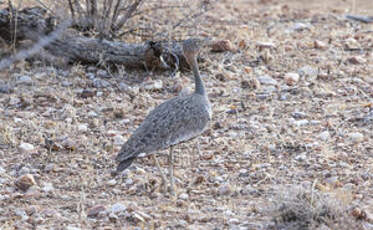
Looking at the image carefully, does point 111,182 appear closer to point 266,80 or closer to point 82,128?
point 82,128

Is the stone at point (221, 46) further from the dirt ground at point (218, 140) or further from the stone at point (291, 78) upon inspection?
the stone at point (291, 78)

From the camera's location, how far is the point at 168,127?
5.05m

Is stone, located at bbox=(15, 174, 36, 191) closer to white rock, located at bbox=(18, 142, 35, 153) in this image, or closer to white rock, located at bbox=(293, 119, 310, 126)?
white rock, located at bbox=(18, 142, 35, 153)

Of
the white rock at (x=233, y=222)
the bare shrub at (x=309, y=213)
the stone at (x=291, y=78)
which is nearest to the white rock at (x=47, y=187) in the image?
the white rock at (x=233, y=222)

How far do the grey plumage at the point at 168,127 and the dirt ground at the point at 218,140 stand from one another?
0.34 metres

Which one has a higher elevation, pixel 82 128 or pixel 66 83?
pixel 66 83

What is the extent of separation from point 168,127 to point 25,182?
1.14 meters

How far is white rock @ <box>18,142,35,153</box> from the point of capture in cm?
577

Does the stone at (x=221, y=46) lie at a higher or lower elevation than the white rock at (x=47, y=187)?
higher

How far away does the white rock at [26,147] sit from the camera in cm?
577

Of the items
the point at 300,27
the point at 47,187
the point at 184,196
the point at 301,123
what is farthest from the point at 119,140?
the point at 300,27

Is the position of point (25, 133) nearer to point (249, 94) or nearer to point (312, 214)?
point (249, 94)

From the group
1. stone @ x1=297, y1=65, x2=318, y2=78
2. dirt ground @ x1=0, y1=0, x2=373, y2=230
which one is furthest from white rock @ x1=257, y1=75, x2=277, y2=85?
stone @ x1=297, y1=65, x2=318, y2=78

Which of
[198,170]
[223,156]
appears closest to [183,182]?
[198,170]
